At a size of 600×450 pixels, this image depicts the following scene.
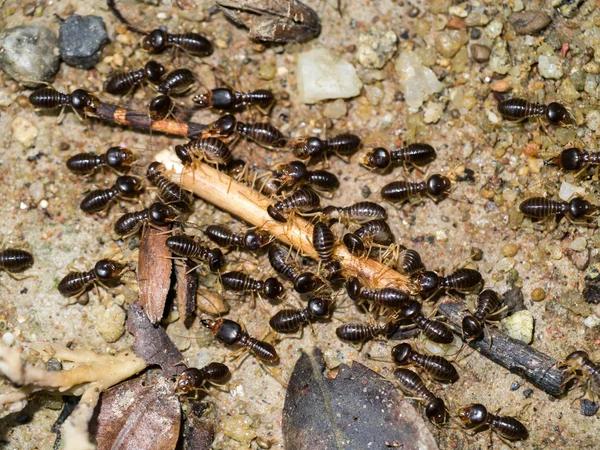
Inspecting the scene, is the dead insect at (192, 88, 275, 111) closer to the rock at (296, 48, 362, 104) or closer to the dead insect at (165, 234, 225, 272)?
the rock at (296, 48, 362, 104)

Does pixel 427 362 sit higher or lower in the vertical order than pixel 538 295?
lower

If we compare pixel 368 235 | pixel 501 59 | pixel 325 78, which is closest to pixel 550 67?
pixel 501 59

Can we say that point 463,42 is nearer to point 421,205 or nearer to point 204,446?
point 421,205

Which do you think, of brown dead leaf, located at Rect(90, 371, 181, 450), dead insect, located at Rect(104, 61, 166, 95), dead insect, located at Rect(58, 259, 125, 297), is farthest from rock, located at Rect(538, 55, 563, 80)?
brown dead leaf, located at Rect(90, 371, 181, 450)

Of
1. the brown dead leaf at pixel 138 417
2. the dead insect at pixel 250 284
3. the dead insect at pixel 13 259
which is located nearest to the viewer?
the brown dead leaf at pixel 138 417

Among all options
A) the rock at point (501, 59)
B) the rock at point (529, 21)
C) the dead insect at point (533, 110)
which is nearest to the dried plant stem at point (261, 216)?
the dead insect at point (533, 110)

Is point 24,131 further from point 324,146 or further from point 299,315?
point 299,315

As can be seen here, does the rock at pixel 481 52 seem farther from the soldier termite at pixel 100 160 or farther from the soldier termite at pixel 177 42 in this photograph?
the soldier termite at pixel 100 160

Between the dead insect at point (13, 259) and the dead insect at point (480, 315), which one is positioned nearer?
Answer: the dead insect at point (480, 315)
